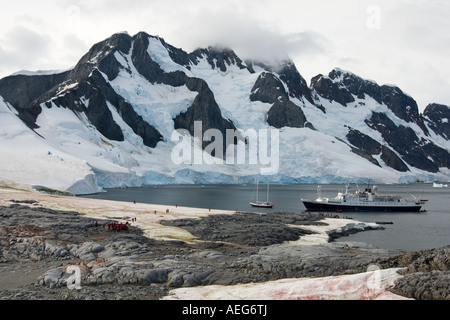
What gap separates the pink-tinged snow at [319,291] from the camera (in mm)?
21359

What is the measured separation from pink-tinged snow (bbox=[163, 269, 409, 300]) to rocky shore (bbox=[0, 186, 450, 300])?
862 millimetres

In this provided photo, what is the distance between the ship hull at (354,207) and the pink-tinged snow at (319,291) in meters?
79.5

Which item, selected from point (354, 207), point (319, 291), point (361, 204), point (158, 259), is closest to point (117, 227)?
point (158, 259)

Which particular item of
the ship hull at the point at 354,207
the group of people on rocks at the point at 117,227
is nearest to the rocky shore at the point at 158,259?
the group of people on rocks at the point at 117,227

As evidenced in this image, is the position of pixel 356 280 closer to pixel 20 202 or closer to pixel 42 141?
pixel 20 202

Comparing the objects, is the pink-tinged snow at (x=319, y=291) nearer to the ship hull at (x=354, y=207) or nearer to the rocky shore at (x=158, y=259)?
the rocky shore at (x=158, y=259)

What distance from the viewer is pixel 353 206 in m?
105

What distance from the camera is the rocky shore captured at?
967 inches

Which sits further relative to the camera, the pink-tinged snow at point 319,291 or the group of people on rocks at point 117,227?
the group of people on rocks at point 117,227

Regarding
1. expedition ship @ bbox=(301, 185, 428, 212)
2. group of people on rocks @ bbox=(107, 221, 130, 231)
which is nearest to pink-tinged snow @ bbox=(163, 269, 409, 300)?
group of people on rocks @ bbox=(107, 221, 130, 231)

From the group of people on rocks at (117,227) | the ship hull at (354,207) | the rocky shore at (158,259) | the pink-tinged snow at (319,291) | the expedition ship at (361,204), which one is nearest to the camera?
the pink-tinged snow at (319,291)
